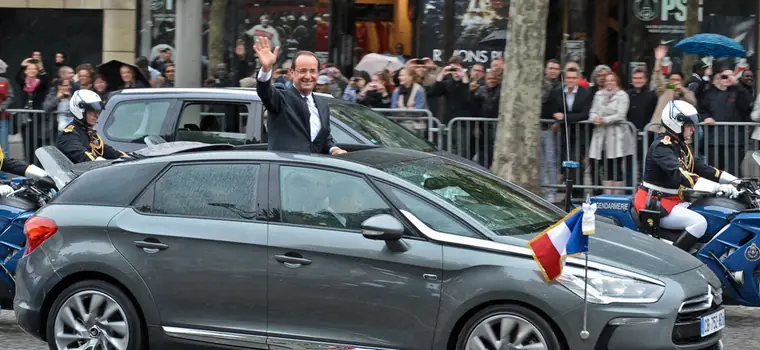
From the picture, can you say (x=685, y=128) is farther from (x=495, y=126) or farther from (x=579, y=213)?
(x=495, y=126)

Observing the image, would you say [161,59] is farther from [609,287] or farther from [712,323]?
[609,287]

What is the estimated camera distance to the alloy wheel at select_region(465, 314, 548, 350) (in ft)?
20.6

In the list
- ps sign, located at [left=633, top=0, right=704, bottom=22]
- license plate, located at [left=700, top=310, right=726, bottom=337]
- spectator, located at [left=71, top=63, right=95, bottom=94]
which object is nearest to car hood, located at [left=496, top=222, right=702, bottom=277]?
license plate, located at [left=700, top=310, right=726, bottom=337]

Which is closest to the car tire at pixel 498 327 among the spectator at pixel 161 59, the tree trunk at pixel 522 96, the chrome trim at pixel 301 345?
the chrome trim at pixel 301 345

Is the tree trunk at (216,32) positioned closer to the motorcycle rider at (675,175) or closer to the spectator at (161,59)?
the spectator at (161,59)

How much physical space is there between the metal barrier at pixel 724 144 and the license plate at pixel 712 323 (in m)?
6.10

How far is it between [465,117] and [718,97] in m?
2.96

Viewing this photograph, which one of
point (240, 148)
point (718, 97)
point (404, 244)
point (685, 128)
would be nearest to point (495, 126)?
point (718, 97)

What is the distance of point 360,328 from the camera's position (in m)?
6.57

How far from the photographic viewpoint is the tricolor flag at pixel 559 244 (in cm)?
628

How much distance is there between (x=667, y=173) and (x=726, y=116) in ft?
15.1

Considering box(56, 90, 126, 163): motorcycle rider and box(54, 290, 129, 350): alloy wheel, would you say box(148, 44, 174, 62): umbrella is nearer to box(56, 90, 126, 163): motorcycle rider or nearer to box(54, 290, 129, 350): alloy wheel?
box(56, 90, 126, 163): motorcycle rider

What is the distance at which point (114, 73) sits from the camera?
52.1 ft

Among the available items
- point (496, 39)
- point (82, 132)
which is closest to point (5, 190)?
point (82, 132)
